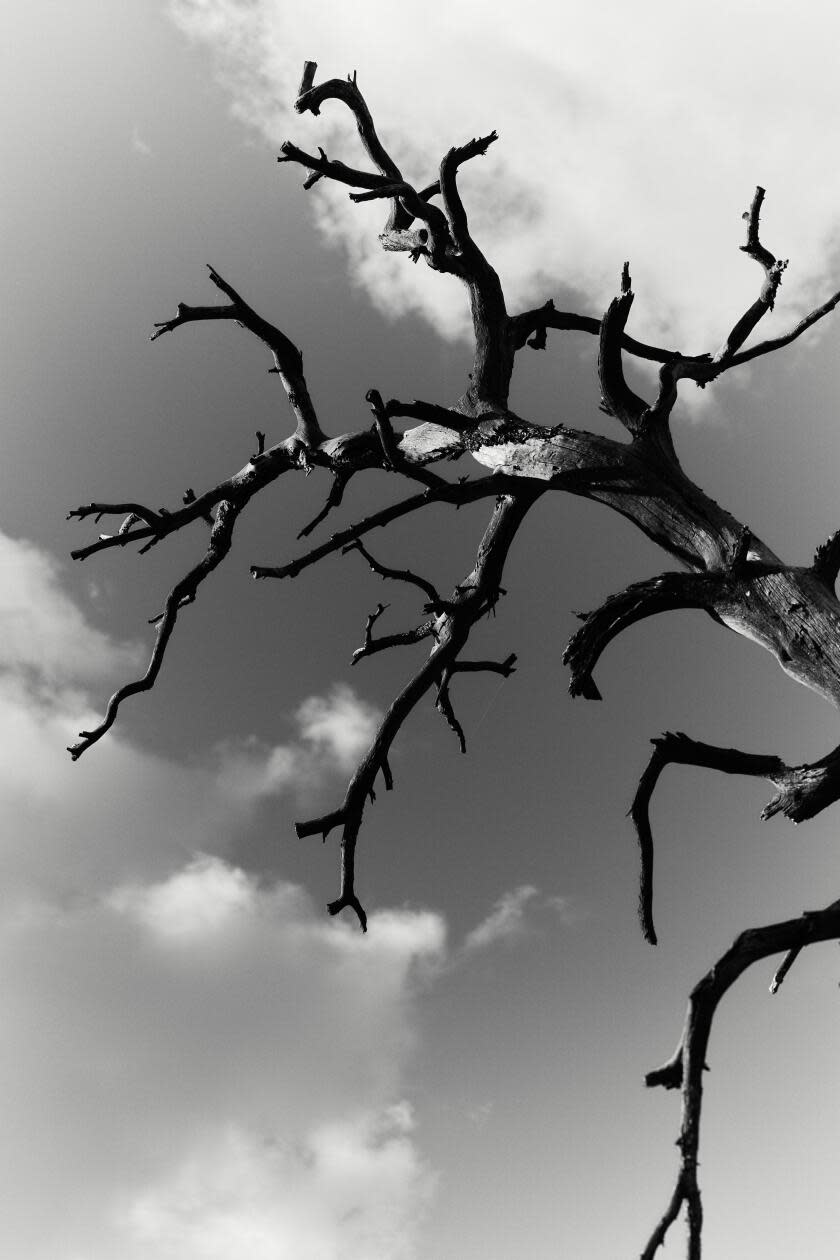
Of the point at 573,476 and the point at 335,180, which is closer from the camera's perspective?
the point at 573,476

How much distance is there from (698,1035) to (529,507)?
10.2ft

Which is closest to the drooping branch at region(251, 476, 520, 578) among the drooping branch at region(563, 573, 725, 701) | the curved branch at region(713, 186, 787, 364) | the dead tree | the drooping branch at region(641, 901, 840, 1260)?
the dead tree

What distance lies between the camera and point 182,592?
527cm

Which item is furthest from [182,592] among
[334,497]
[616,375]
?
[616,375]

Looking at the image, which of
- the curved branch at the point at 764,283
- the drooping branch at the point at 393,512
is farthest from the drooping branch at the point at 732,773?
the curved branch at the point at 764,283

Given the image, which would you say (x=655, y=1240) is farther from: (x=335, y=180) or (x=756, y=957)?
(x=335, y=180)

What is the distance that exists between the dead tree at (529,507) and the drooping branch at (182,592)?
0.04 feet

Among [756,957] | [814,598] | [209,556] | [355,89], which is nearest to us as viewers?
[756,957]

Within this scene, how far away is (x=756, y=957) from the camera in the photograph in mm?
2326

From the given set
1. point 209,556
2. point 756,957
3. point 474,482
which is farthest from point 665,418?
point 209,556

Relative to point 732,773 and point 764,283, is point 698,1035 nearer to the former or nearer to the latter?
point 732,773

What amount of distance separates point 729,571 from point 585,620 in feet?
2.01

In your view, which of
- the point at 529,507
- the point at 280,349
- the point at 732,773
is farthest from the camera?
the point at 280,349

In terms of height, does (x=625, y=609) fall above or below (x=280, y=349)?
below
